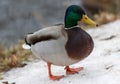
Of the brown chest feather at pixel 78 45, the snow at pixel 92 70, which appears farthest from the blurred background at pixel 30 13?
the brown chest feather at pixel 78 45

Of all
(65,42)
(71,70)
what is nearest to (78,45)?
(65,42)

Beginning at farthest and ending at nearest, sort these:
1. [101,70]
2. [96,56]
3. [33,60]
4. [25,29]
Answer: [25,29] → [33,60] → [96,56] → [101,70]

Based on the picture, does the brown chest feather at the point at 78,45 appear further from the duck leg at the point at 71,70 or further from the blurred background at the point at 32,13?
the blurred background at the point at 32,13

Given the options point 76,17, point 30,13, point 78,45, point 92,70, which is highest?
point 76,17

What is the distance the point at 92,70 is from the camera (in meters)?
5.81

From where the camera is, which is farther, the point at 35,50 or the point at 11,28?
the point at 11,28

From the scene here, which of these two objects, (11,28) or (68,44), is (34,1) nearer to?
(11,28)

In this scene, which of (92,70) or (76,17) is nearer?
(76,17)

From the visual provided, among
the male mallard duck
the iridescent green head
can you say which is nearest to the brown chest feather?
the male mallard duck

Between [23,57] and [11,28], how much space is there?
5805 millimetres

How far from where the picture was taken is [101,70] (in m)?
5.76

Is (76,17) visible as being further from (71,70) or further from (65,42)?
(71,70)

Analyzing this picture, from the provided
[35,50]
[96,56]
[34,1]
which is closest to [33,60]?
[96,56]

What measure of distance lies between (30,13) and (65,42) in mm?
8291
